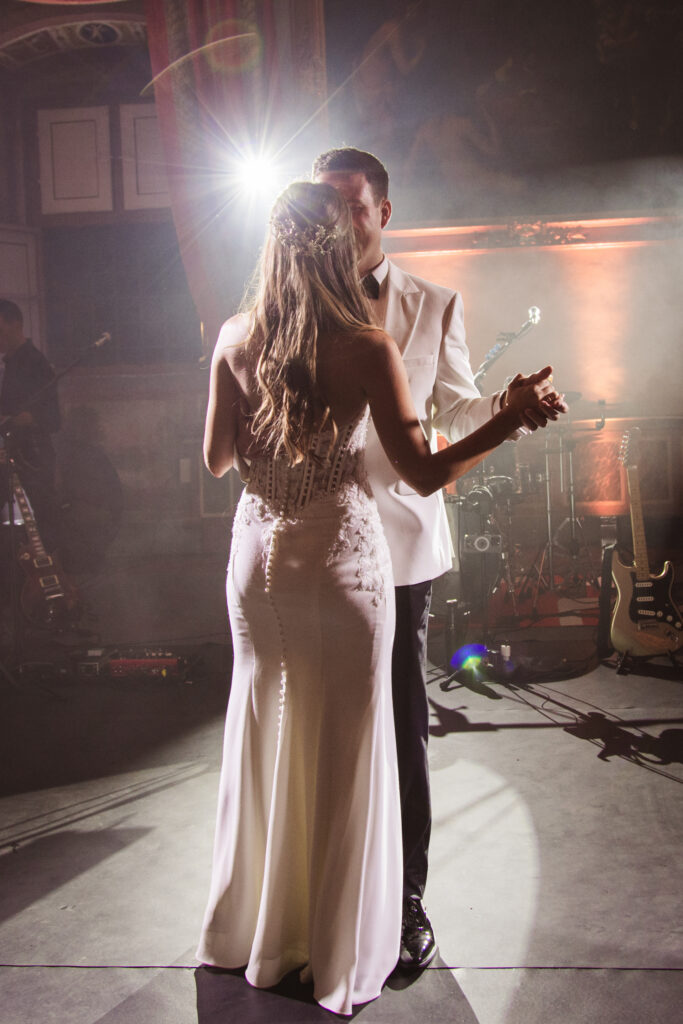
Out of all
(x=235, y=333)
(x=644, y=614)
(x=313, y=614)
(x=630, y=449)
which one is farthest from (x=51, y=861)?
(x=630, y=449)

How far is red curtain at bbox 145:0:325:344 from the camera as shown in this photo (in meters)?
4.83

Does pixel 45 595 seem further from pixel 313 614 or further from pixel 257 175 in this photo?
pixel 313 614

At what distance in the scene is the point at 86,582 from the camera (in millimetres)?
7258

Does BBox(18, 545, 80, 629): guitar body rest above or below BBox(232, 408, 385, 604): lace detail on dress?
below

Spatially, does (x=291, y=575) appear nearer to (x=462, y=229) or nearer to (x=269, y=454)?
(x=269, y=454)

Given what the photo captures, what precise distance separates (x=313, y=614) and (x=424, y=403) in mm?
621

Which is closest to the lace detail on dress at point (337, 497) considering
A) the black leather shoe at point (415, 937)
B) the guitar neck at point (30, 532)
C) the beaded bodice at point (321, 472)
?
the beaded bodice at point (321, 472)

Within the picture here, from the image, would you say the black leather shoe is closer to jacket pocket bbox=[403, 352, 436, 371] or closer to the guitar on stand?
jacket pocket bbox=[403, 352, 436, 371]

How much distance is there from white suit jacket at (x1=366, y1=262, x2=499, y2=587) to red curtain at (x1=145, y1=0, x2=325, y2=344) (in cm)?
317

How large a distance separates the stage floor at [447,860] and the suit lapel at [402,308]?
4.74 feet

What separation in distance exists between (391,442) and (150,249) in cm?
804

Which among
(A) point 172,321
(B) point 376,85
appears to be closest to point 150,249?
(A) point 172,321

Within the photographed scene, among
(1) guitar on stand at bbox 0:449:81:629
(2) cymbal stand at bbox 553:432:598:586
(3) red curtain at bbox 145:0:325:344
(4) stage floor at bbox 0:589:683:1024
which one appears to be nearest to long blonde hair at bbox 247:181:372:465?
(4) stage floor at bbox 0:589:683:1024

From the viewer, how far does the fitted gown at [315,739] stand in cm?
157
